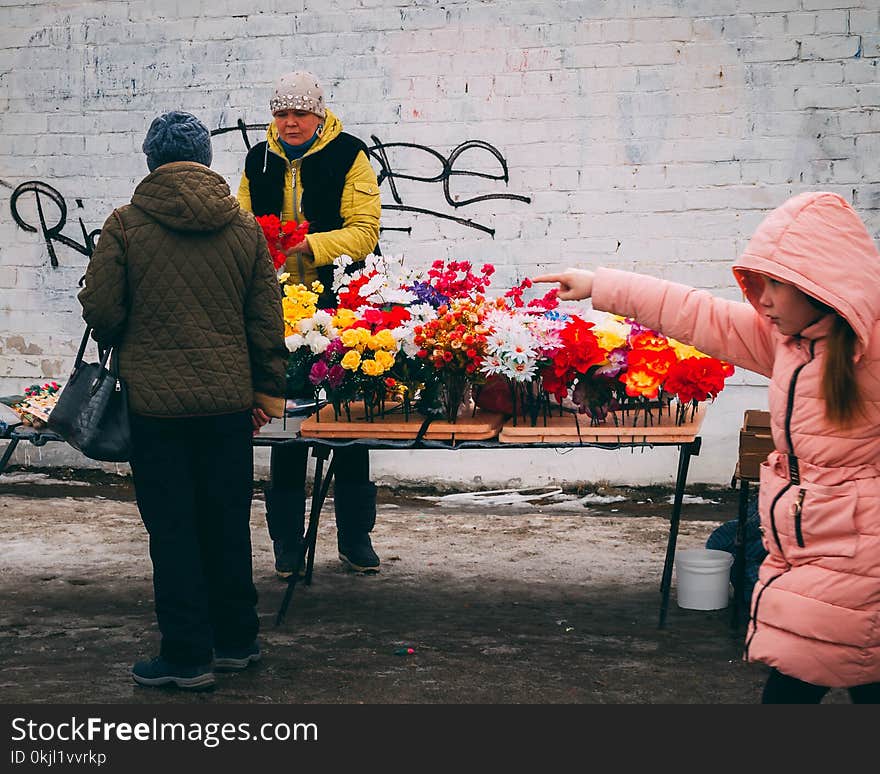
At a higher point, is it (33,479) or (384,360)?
(384,360)

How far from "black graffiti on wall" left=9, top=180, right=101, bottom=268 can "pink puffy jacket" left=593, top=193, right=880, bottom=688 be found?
556cm

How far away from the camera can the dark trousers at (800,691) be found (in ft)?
9.57

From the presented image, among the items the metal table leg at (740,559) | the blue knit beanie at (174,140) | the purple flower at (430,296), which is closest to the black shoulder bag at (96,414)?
the blue knit beanie at (174,140)

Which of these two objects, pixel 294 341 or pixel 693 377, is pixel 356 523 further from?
pixel 693 377

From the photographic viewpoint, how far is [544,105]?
281 inches

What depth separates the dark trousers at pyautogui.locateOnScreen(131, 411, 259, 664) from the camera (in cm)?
400

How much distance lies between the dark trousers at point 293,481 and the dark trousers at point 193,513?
3.90 ft

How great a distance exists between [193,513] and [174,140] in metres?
1.18

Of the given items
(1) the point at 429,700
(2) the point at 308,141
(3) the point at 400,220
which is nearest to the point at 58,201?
(3) the point at 400,220

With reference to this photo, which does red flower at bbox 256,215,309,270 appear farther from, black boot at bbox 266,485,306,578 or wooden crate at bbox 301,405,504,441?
black boot at bbox 266,485,306,578

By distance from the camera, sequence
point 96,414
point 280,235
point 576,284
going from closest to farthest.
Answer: point 576,284 < point 96,414 < point 280,235

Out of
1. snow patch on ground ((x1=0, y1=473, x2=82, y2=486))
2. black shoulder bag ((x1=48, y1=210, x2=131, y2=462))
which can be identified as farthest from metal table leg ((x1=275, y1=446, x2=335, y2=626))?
snow patch on ground ((x1=0, y1=473, x2=82, y2=486))

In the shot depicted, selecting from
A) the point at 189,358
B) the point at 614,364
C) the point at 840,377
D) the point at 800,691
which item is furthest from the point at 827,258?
the point at 189,358

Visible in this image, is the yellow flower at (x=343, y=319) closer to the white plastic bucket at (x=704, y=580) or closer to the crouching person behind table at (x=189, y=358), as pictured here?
the crouching person behind table at (x=189, y=358)
